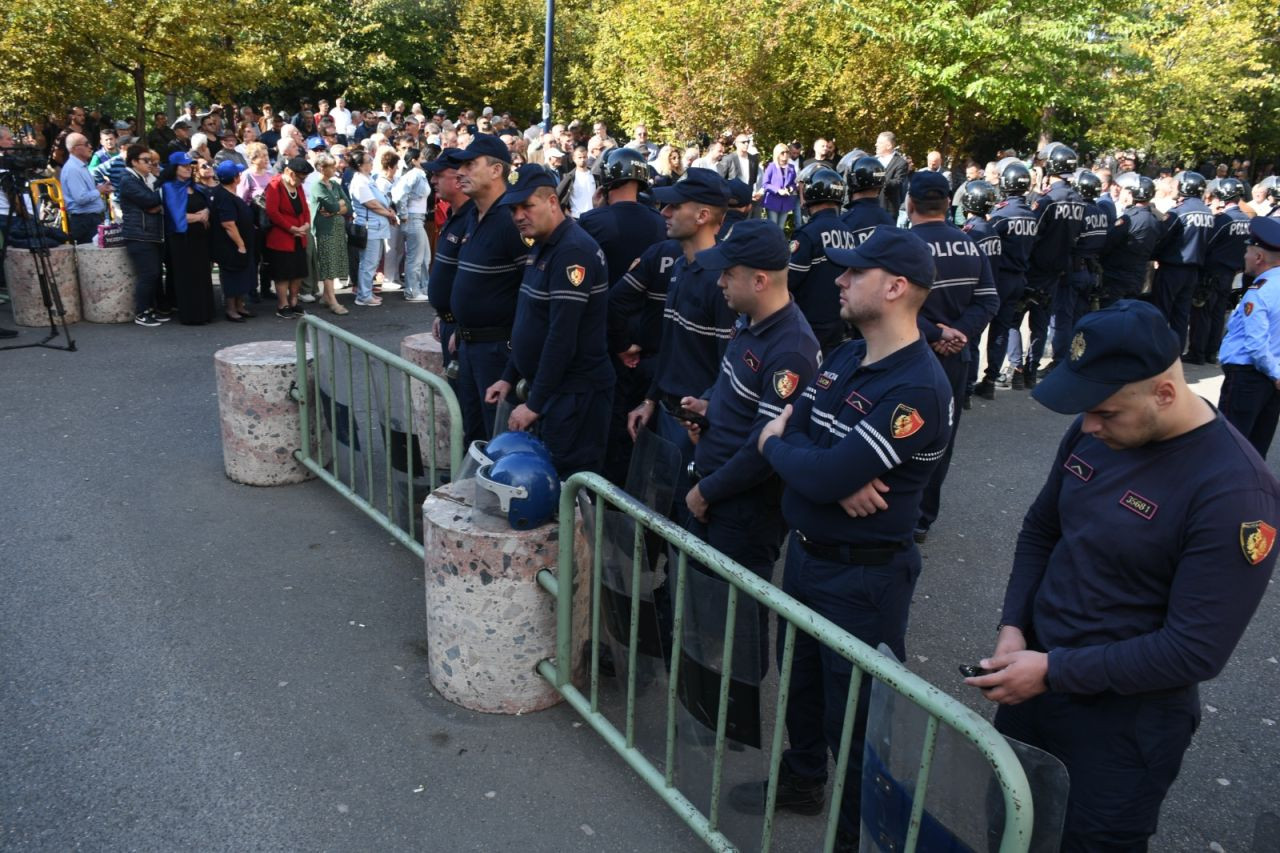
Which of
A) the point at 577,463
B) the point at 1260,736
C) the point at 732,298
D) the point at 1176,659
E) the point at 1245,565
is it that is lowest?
the point at 1260,736

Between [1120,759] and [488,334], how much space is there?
13.2ft

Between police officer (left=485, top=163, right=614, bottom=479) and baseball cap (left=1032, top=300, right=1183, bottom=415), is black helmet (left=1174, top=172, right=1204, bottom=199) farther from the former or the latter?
baseball cap (left=1032, top=300, right=1183, bottom=415)

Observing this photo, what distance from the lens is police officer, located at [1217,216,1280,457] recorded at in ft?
20.7

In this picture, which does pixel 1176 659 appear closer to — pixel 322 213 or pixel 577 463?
pixel 577 463

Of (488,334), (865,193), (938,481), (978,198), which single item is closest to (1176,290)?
(978,198)

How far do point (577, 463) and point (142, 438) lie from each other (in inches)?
158

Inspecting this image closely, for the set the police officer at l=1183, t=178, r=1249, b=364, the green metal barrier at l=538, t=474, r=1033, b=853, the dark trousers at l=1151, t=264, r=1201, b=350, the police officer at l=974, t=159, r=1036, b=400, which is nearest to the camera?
the green metal barrier at l=538, t=474, r=1033, b=853

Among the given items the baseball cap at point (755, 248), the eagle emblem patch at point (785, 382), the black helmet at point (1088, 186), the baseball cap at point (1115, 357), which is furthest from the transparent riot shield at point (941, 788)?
the black helmet at point (1088, 186)

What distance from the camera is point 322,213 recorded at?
11.9m

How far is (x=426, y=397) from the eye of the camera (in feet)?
21.4

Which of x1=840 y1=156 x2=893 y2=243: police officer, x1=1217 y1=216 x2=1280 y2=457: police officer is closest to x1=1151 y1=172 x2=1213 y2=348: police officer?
x1=1217 y1=216 x2=1280 y2=457: police officer

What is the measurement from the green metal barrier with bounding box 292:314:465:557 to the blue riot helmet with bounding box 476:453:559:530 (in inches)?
28.8

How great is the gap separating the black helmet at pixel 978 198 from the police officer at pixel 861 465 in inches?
214

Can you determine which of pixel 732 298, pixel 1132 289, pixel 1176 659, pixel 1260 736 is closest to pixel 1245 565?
pixel 1176 659
